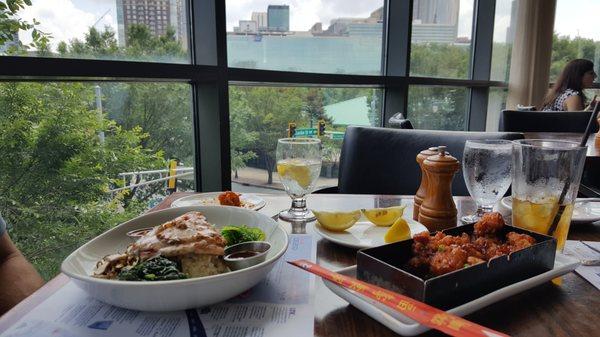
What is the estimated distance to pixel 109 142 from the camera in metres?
1.66

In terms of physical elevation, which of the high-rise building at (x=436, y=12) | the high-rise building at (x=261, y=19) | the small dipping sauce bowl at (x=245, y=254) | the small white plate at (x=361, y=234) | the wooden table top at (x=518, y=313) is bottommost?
the wooden table top at (x=518, y=313)

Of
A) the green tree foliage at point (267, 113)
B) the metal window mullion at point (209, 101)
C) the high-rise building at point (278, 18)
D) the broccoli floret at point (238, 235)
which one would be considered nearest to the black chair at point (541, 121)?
the green tree foliage at point (267, 113)

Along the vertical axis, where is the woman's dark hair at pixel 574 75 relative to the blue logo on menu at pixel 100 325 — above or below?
above

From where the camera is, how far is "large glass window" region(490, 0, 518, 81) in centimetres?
469

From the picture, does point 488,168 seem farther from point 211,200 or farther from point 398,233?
point 211,200

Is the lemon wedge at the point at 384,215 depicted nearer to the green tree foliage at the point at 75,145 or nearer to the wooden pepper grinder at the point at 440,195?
the wooden pepper grinder at the point at 440,195

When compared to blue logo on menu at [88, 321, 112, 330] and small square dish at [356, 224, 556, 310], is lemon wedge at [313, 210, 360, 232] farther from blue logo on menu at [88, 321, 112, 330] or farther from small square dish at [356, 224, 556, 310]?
blue logo on menu at [88, 321, 112, 330]

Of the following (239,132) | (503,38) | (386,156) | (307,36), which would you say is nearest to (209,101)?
(239,132)

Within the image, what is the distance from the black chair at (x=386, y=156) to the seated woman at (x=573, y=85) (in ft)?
10.6

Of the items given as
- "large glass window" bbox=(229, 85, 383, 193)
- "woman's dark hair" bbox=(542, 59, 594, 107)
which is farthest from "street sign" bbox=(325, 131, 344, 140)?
"woman's dark hair" bbox=(542, 59, 594, 107)

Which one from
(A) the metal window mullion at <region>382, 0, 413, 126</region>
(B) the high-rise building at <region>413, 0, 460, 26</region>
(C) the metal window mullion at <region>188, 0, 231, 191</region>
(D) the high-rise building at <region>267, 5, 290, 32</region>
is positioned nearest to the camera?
(C) the metal window mullion at <region>188, 0, 231, 191</region>

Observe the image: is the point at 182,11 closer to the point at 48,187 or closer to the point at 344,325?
the point at 48,187

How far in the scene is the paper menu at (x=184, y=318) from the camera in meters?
0.53

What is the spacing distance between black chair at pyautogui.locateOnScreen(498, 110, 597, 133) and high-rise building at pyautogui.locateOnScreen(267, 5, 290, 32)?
165 cm
